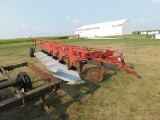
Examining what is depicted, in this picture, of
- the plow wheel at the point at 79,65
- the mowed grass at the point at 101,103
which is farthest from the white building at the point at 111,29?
the mowed grass at the point at 101,103

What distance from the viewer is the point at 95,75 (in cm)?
570

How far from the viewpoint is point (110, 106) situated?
162 inches

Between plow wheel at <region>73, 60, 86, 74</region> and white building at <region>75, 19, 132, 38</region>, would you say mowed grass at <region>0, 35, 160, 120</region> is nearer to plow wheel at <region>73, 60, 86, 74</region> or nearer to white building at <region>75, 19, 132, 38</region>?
plow wheel at <region>73, 60, 86, 74</region>

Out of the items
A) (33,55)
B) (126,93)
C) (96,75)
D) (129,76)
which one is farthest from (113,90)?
(33,55)

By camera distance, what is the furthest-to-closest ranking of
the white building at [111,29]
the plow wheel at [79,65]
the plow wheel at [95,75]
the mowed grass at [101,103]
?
the white building at [111,29] < the plow wheel at [79,65] < the plow wheel at [95,75] < the mowed grass at [101,103]

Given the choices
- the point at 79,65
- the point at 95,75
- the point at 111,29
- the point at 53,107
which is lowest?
the point at 53,107

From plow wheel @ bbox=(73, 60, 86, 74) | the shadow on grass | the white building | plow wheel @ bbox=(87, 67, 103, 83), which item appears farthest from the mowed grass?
the white building

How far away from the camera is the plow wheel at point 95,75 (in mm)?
5668

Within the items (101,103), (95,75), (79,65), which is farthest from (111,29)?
(101,103)

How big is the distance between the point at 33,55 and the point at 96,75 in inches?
319

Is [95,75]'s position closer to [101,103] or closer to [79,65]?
[79,65]

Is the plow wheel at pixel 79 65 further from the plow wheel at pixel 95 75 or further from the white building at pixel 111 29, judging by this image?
the white building at pixel 111 29

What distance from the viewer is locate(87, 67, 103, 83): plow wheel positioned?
5668 mm

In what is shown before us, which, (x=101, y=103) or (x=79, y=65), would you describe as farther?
(x=79, y=65)
